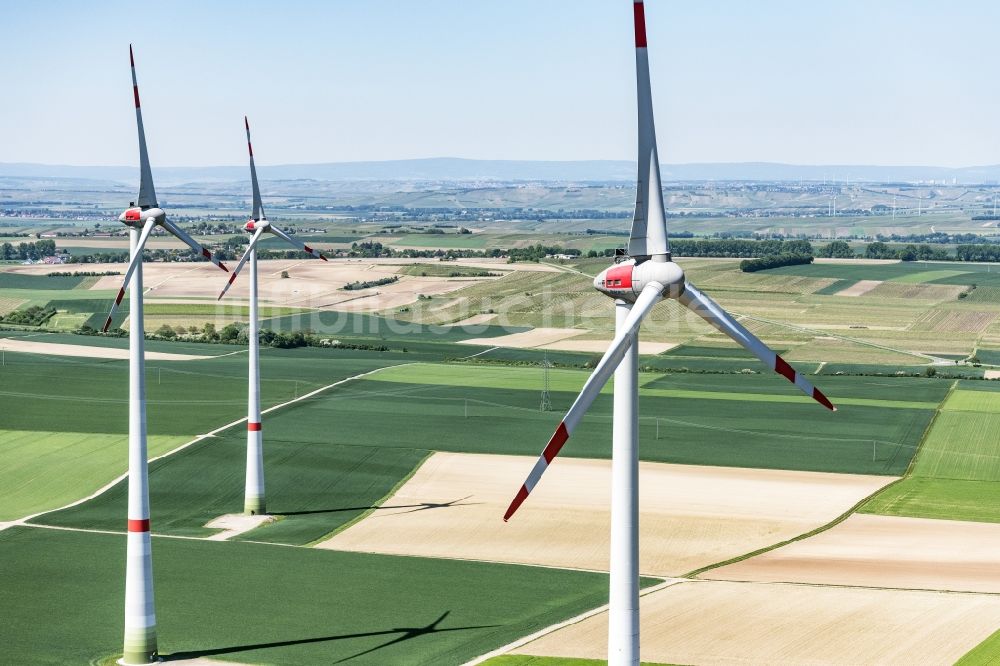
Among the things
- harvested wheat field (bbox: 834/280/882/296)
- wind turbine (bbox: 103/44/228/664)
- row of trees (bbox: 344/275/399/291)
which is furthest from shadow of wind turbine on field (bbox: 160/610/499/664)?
row of trees (bbox: 344/275/399/291)

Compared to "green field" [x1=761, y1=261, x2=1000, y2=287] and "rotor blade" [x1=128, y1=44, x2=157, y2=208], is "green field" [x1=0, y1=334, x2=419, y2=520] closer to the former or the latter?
"rotor blade" [x1=128, y1=44, x2=157, y2=208]

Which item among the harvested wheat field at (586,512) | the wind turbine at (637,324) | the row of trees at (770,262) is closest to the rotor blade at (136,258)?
the wind turbine at (637,324)

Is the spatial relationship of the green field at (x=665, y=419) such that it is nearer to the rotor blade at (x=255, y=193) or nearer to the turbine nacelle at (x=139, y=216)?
the rotor blade at (x=255, y=193)

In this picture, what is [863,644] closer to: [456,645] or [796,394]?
[456,645]

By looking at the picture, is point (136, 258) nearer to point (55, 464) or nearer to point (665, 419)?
point (55, 464)

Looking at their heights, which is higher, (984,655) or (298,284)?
(298,284)

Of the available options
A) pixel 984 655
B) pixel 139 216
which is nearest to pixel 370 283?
pixel 139 216

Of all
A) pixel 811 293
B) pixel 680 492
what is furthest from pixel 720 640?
pixel 811 293
